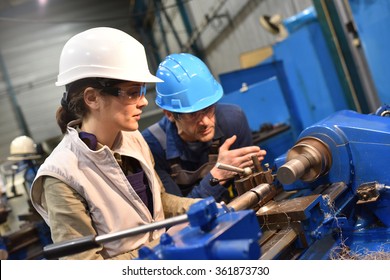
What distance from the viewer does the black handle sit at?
0.60 m

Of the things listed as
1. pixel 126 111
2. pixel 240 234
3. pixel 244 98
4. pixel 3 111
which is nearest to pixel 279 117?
pixel 244 98

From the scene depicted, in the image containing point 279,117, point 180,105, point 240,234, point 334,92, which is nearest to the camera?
point 240,234

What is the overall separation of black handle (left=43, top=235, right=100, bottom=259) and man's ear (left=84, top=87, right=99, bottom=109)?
1.32ft

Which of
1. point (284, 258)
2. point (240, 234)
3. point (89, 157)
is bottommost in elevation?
point (284, 258)

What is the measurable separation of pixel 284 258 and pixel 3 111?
591cm

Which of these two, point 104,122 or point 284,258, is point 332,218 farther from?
point 104,122

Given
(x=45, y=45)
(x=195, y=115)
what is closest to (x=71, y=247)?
(x=195, y=115)

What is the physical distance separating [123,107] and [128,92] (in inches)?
1.6

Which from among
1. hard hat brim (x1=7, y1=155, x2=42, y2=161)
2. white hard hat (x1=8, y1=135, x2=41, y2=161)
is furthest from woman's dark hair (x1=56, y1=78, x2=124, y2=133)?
white hard hat (x1=8, y1=135, x2=41, y2=161)

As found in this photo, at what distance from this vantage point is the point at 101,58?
2.95 ft

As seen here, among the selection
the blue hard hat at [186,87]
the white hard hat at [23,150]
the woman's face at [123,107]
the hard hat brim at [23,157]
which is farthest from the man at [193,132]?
the white hard hat at [23,150]

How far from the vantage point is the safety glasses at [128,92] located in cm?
90

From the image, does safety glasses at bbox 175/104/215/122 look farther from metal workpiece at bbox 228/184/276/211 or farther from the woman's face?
metal workpiece at bbox 228/184/276/211

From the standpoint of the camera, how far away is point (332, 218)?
31.0 inches
